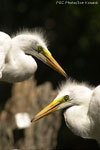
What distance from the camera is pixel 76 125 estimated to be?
A: 4066 millimetres

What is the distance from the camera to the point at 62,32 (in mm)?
9281

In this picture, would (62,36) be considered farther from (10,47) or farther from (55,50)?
(10,47)

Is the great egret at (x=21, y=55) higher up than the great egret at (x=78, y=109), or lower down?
higher up

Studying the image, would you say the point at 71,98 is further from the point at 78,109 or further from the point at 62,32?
the point at 62,32

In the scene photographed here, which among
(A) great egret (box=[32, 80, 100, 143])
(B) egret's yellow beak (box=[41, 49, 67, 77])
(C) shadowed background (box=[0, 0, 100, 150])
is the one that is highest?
(C) shadowed background (box=[0, 0, 100, 150])

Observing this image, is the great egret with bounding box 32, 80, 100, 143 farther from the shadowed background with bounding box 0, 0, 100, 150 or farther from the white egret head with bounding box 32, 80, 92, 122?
the shadowed background with bounding box 0, 0, 100, 150

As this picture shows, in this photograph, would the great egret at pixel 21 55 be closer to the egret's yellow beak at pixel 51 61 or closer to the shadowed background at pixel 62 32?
the egret's yellow beak at pixel 51 61

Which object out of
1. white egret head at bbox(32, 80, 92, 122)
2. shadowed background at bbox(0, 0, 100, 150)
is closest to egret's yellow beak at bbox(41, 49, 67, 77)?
white egret head at bbox(32, 80, 92, 122)

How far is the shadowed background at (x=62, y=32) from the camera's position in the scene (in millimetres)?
8562

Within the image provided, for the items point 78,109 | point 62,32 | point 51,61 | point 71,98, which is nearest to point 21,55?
point 51,61

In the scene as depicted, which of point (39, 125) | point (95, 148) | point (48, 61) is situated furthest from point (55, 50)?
point (48, 61)

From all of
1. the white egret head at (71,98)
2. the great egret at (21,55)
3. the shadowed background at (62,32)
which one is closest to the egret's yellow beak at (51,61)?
the great egret at (21,55)

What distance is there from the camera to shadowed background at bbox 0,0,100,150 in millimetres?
8562

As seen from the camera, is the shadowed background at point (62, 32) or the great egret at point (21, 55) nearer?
the great egret at point (21, 55)
